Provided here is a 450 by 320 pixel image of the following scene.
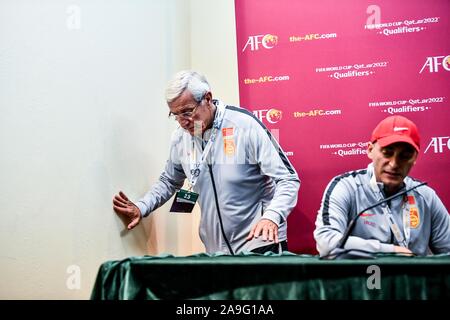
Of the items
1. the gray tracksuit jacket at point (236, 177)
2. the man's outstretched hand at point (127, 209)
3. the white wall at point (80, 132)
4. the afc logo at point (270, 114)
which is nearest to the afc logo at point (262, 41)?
the white wall at point (80, 132)

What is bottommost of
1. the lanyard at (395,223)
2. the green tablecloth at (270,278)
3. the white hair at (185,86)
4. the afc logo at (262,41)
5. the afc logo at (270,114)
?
the green tablecloth at (270,278)

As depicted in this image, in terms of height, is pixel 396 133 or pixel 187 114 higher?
pixel 187 114

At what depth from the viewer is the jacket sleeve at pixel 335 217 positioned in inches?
56.4

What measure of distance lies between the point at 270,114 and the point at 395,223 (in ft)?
3.69

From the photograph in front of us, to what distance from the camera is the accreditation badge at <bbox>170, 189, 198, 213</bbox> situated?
211 cm

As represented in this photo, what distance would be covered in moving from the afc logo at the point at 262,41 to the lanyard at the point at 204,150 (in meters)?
0.55

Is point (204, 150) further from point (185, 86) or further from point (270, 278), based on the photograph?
point (270, 278)

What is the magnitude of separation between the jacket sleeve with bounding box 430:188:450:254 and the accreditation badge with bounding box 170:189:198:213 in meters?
0.93

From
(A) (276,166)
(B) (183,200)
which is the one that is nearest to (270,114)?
(A) (276,166)

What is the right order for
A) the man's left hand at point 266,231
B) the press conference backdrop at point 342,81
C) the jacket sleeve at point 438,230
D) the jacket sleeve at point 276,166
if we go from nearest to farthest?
the jacket sleeve at point 438,230 → the man's left hand at point 266,231 → the jacket sleeve at point 276,166 → the press conference backdrop at point 342,81

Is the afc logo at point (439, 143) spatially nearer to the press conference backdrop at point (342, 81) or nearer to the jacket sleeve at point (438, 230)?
the press conference backdrop at point (342, 81)

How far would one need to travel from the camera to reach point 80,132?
203cm

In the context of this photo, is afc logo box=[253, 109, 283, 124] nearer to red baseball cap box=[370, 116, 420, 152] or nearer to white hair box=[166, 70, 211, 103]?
white hair box=[166, 70, 211, 103]

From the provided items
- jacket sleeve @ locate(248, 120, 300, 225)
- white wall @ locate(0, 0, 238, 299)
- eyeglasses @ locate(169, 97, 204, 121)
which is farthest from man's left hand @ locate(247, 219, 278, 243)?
white wall @ locate(0, 0, 238, 299)
